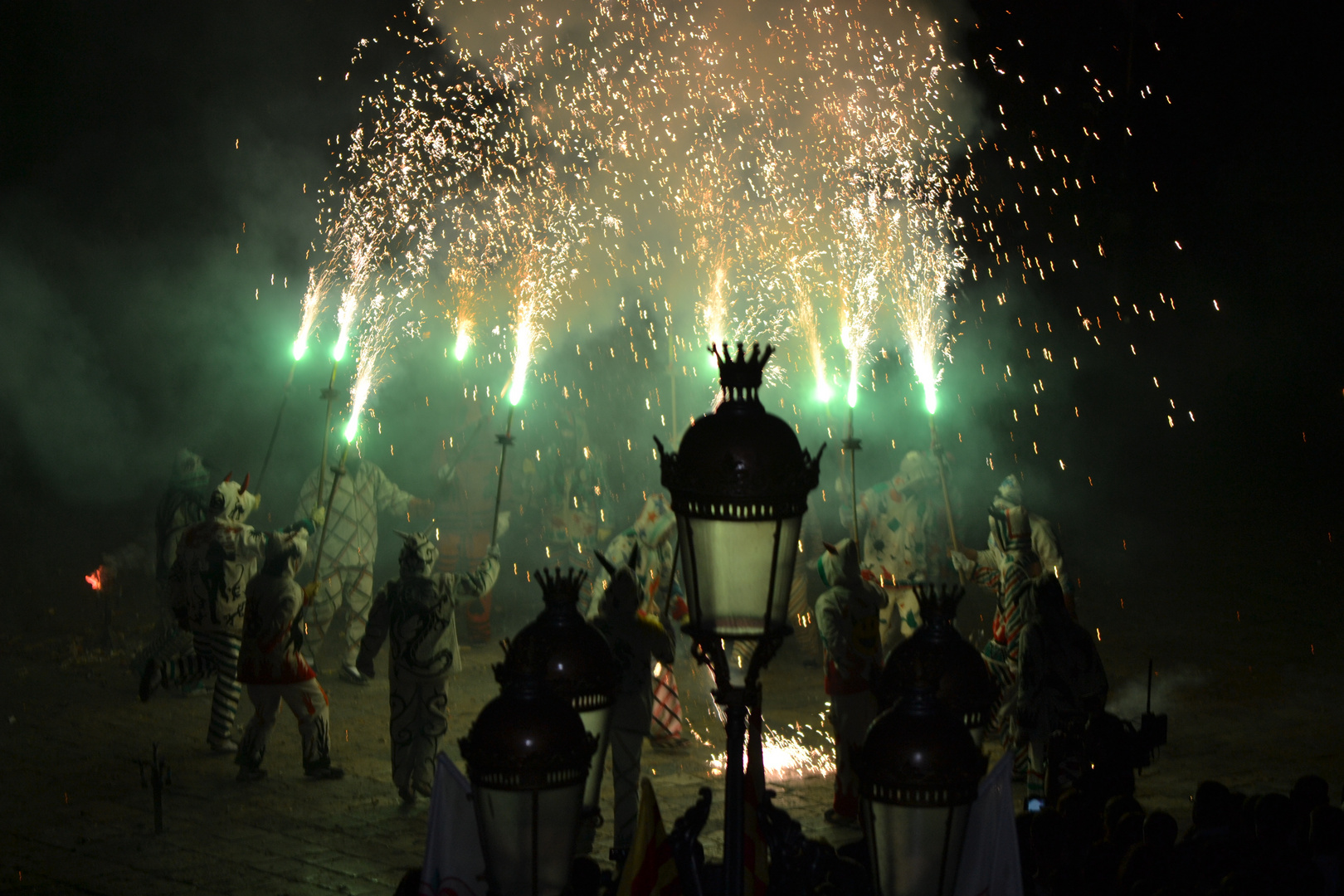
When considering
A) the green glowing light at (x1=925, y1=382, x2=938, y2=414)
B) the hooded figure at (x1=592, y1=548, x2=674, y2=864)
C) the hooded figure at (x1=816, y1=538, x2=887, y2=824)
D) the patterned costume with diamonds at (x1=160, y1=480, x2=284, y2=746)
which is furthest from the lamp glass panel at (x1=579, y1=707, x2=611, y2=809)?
the green glowing light at (x1=925, y1=382, x2=938, y2=414)

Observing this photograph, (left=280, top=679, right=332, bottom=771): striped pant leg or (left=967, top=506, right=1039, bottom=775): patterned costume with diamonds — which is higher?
(left=967, top=506, right=1039, bottom=775): patterned costume with diamonds

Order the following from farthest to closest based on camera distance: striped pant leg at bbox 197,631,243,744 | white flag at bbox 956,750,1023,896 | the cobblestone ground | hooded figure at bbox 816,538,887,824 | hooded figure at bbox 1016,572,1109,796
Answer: striped pant leg at bbox 197,631,243,744
hooded figure at bbox 816,538,887,824
hooded figure at bbox 1016,572,1109,796
the cobblestone ground
white flag at bbox 956,750,1023,896

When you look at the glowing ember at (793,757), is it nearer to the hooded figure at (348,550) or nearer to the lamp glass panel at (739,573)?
the hooded figure at (348,550)

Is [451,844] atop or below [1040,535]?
below

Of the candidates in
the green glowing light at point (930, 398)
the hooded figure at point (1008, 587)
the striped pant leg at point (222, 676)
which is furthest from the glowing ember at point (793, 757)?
the striped pant leg at point (222, 676)

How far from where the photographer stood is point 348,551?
1205 centimetres

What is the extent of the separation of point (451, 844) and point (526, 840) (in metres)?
0.69

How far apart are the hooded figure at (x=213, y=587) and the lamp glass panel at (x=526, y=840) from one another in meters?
6.38

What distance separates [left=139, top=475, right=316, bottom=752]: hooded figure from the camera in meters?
9.12

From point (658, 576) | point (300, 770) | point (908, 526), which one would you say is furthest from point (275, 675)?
point (908, 526)

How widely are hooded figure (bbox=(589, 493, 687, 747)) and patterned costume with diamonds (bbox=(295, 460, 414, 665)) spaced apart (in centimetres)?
266

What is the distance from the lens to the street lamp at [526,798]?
9.78ft

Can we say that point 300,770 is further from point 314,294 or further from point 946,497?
point 314,294

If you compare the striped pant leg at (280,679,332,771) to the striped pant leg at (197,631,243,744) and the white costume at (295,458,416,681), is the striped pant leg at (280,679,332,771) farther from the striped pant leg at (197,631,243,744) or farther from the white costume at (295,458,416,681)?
the white costume at (295,458,416,681)
